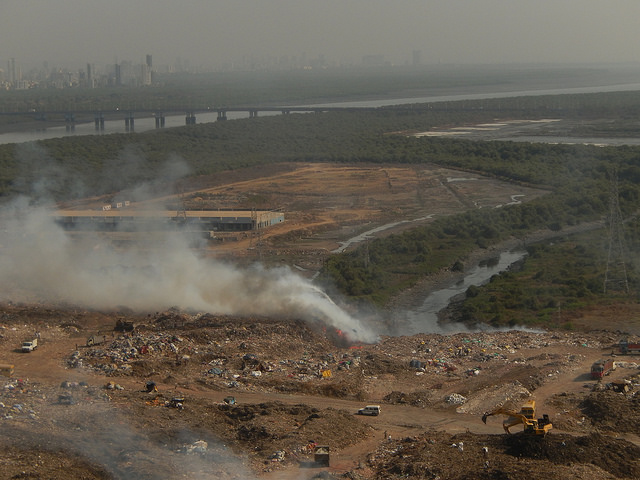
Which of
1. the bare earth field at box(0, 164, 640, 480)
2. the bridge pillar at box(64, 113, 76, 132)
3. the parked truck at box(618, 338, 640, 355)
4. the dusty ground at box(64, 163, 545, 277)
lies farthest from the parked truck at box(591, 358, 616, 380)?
the bridge pillar at box(64, 113, 76, 132)

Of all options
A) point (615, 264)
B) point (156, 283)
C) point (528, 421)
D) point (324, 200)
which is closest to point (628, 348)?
point (528, 421)

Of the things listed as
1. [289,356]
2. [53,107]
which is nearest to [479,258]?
[289,356]

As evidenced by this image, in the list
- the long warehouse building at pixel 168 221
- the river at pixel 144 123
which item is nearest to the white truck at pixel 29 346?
the long warehouse building at pixel 168 221

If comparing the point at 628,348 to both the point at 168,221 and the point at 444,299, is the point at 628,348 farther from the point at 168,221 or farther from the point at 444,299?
the point at 168,221

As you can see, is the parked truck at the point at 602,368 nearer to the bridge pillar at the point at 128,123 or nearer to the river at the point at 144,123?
the river at the point at 144,123

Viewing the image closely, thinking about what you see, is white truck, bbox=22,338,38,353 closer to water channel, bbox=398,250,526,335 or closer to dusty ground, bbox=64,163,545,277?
water channel, bbox=398,250,526,335

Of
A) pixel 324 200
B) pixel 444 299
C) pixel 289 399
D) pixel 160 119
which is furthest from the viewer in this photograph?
pixel 160 119

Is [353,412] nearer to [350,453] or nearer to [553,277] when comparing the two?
[350,453]
